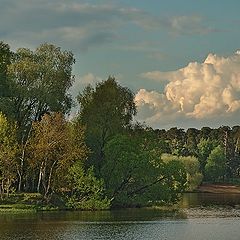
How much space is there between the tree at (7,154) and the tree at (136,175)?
1302 centimetres

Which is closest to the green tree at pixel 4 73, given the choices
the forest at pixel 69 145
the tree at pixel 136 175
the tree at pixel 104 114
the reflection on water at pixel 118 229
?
the forest at pixel 69 145

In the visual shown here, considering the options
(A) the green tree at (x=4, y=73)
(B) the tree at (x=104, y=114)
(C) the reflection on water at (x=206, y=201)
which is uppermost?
(A) the green tree at (x=4, y=73)

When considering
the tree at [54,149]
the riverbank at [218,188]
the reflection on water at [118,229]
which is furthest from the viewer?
the riverbank at [218,188]

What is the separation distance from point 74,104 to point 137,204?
19.4 meters

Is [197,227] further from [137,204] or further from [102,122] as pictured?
[102,122]

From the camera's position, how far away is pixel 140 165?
83750 millimetres

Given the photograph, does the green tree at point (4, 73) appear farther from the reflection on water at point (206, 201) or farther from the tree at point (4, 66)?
the reflection on water at point (206, 201)

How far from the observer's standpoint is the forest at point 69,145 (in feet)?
262

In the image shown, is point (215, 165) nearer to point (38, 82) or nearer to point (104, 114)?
point (104, 114)

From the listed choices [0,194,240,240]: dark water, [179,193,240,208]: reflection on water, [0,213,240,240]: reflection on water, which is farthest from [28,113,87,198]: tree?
[179,193,240,208]: reflection on water

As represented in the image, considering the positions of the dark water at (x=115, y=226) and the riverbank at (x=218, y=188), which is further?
the riverbank at (x=218, y=188)

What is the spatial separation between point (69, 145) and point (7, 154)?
26.1 ft

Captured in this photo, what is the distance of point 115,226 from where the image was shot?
2341 inches

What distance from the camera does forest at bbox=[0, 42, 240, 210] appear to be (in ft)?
262
